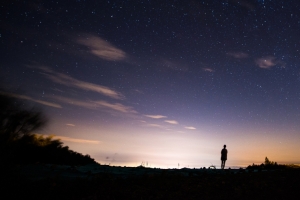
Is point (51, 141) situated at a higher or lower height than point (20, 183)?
higher

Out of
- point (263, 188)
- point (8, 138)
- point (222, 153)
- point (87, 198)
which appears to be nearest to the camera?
point (87, 198)

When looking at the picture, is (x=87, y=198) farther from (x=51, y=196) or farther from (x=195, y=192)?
(x=195, y=192)

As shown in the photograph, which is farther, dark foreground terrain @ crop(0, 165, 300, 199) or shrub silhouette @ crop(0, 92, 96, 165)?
shrub silhouette @ crop(0, 92, 96, 165)

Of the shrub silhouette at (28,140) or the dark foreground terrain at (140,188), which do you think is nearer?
the dark foreground terrain at (140,188)

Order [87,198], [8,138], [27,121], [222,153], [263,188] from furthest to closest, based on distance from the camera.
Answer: [27,121] → [8,138] → [222,153] → [263,188] → [87,198]

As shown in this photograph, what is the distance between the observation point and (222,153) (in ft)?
59.0

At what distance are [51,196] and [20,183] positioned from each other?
4.74ft

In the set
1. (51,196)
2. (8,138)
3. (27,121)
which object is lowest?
(51,196)

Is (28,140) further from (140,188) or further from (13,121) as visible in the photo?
(140,188)

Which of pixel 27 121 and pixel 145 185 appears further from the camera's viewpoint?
pixel 27 121

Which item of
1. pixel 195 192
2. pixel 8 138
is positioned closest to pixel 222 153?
pixel 195 192

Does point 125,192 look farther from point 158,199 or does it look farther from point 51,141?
point 51,141

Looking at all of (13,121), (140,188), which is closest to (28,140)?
(13,121)

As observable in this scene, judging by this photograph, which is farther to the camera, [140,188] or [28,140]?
[28,140]
